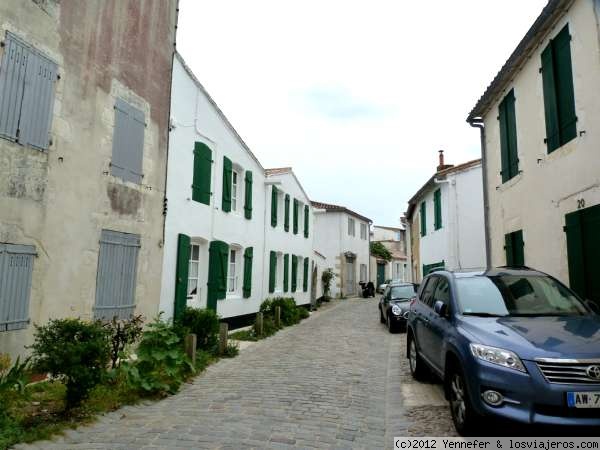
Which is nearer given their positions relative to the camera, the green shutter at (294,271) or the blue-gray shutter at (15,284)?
the blue-gray shutter at (15,284)

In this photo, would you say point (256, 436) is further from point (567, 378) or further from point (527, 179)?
point (527, 179)

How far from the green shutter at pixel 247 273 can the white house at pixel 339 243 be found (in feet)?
49.3

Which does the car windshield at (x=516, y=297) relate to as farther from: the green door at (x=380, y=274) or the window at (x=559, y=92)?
the green door at (x=380, y=274)

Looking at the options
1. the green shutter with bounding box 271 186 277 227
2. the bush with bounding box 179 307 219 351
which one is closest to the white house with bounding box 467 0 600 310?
the bush with bounding box 179 307 219 351

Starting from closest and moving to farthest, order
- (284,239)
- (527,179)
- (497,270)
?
(497,270) < (527,179) < (284,239)

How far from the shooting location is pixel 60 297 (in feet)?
23.1

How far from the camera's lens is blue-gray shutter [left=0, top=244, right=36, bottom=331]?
6086 mm

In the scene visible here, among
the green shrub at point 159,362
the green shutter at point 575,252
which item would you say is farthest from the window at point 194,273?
the green shutter at point 575,252

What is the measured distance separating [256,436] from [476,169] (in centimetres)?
1510

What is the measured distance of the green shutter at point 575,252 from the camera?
7.14 metres

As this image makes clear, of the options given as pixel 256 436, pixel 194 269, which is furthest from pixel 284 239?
pixel 256 436

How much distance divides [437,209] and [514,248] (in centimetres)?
865

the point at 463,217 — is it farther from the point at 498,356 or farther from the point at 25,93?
the point at 25,93

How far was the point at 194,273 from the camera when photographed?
11.5 meters
